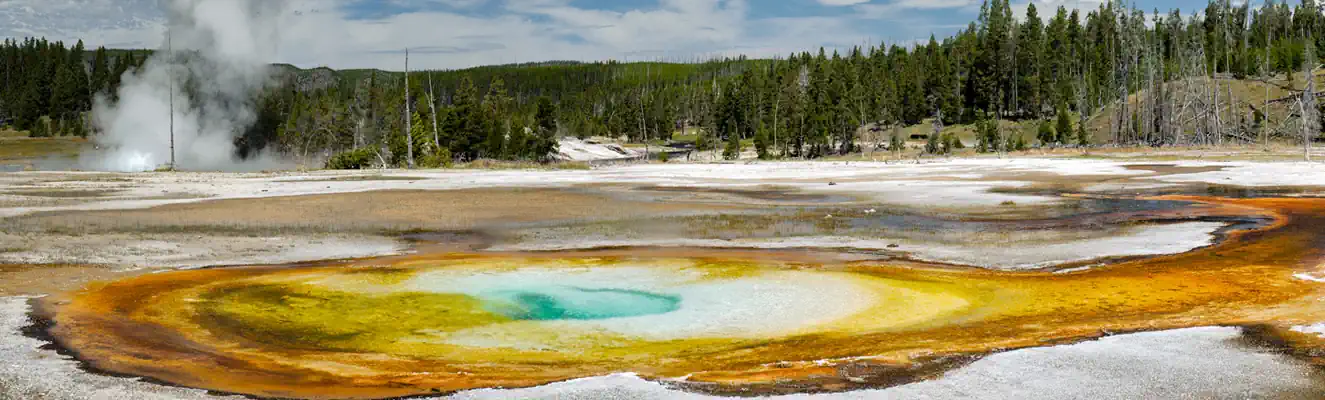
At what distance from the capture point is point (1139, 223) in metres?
19.5

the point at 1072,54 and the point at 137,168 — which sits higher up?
the point at 1072,54

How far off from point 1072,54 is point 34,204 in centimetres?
12034

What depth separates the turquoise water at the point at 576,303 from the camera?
1030 cm

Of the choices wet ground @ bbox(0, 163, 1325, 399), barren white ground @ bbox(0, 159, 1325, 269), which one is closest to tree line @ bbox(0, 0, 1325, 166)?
barren white ground @ bbox(0, 159, 1325, 269)

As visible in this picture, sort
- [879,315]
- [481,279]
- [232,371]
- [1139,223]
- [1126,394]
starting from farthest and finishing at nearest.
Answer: [1139,223] < [481,279] < [879,315] < [232,371] < [1126,394]

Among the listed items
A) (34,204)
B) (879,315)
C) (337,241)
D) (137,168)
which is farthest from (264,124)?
(879,315)

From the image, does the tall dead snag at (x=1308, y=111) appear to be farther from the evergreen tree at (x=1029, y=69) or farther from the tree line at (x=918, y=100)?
the evergreen tree at (x=1029, y=69)

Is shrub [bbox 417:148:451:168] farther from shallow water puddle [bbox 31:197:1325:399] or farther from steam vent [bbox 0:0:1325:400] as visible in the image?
shallow water puddle [bbox 31:197:1325:399]

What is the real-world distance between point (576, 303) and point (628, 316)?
41.6 inches

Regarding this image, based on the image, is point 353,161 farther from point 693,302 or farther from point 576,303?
point 693,302

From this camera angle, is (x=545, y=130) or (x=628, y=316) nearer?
(x=628, y=316)

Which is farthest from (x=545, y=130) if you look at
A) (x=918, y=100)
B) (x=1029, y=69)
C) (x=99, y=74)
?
(x=99, y=74)

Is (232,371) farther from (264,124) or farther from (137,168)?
(264,124)

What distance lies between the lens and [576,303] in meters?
11.0
